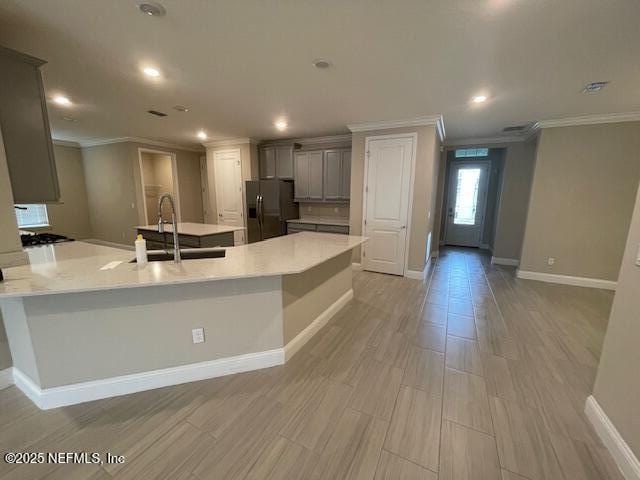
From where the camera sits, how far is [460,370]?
6.85 feet

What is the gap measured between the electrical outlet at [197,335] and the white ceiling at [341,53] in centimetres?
214

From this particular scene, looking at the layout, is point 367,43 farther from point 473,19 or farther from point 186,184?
point 186,184

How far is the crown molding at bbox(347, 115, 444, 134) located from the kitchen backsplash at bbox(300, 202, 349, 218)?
1.65 metres

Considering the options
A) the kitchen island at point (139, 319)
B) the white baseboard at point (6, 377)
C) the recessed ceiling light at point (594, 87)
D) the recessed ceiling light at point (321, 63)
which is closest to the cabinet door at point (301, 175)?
the recessed ceiling light at point (321, 63)

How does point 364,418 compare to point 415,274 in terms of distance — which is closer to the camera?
point 364,418

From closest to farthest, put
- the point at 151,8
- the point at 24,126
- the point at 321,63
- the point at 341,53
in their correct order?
1. the point at 151,8
2. the point at 24,126
3. the point at 341,53
4. the point at 321,63

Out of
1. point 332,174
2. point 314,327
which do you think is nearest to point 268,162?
point 332,174

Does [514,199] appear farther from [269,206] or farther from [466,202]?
[269,206]

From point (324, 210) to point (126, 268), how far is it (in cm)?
428

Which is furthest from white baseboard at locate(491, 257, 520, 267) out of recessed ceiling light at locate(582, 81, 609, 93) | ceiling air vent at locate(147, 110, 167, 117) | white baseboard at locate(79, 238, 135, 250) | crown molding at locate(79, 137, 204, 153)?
white baseboard at locate(79, 238, 135, 250)

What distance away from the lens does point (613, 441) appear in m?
1.40

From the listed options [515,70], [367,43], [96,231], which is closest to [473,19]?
[367,43]

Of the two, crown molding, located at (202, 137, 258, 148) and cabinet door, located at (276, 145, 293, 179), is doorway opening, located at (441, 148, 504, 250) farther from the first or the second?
crown molding, located at (202, 137, 258, 148)

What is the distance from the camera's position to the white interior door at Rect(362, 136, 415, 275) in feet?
13.6
